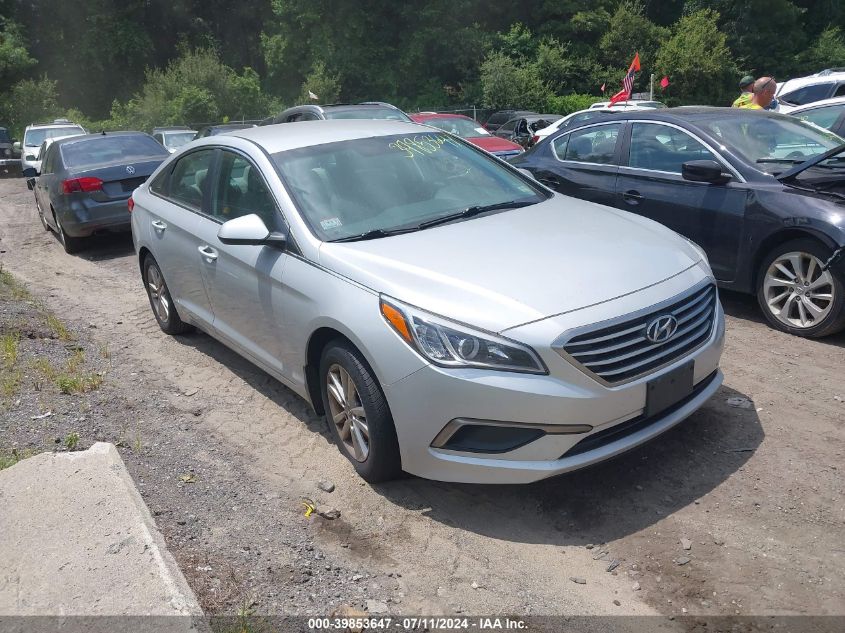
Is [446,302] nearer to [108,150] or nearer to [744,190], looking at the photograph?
[744,190]

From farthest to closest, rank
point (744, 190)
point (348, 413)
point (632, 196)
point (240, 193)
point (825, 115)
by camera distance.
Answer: point (825, 115) → point (632, 196) → point (744, 190) → point (240, 193) → point (348, 413)

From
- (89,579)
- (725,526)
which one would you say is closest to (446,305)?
(725,526)

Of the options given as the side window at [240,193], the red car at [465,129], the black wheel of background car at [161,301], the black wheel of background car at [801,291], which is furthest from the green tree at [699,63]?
the side window at [240,193]

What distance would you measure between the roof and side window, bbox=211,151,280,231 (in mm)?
178

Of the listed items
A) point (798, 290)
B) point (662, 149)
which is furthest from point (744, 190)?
point (662, 149)

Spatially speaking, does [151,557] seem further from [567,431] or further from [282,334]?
[567,431]

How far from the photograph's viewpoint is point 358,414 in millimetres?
3834

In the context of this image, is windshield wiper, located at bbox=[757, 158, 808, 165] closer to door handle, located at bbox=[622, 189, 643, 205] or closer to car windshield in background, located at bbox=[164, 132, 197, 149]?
door handle, located at bbox=[622, 189, 643, 205]

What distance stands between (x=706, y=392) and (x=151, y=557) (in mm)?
2743

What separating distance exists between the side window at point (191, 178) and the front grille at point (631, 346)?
3144mm

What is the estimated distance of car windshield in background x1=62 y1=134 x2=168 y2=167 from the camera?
10656 millimetres

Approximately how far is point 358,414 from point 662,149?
159 inches

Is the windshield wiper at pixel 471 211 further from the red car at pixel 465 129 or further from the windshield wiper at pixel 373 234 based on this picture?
the red car at pixel 465 129

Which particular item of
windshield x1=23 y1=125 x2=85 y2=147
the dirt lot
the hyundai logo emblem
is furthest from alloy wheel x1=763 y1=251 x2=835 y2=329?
windshield x1=23 y1=125 x2=85 y2=147
